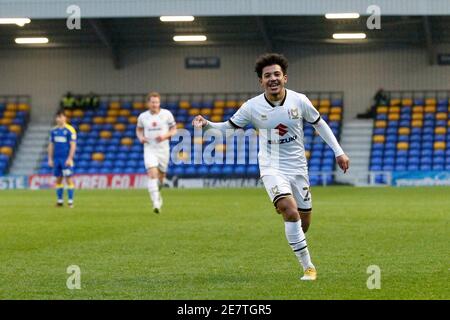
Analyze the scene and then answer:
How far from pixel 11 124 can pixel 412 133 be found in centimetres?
1776

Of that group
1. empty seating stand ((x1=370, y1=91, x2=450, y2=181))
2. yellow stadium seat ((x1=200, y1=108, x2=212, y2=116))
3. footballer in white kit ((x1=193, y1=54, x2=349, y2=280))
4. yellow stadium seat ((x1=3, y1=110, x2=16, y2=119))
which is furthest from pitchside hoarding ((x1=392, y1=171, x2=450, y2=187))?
footballer in white kit ((x1=193, y1=54, x2=349, y2=280))

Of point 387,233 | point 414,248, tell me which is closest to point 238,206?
point 387,233

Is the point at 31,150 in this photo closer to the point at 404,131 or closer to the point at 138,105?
the point at 138,105

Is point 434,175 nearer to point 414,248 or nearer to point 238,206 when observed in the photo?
point 238,206

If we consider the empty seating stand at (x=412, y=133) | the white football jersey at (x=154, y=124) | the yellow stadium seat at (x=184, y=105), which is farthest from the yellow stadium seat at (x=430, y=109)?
the white football jersey at (x=154, y=124)

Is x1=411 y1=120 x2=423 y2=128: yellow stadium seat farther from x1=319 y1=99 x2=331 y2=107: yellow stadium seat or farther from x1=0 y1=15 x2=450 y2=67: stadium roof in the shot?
x1=319 y1=99 x2=331 y2=107: yellow stadium seat

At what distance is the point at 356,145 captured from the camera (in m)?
44.3

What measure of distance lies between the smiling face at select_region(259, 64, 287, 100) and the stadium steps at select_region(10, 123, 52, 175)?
34720 millimetres

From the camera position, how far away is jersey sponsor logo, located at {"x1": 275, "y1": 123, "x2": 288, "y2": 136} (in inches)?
437

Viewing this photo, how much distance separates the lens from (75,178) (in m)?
42.2

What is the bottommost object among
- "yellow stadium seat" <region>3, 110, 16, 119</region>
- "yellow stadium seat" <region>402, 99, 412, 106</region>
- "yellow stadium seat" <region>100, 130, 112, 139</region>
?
"yellow stadium seat" <region>100, 130, 112, 139</region>

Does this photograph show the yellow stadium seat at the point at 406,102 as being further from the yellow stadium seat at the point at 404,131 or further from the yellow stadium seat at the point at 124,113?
the yellow stadium seat at the point at 124,113

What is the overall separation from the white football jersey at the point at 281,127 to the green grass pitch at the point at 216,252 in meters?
1.17

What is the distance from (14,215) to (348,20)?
23152 mm
